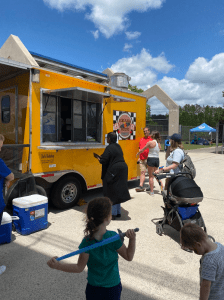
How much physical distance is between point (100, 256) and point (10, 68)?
418 cm

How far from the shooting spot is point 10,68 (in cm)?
465

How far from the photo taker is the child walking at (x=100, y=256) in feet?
5.20

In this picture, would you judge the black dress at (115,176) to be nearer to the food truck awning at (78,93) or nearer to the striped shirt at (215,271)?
the food truck awning at (78,93)

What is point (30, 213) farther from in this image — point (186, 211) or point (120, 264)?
point (186, 211)

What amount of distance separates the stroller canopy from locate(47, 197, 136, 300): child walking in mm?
2254

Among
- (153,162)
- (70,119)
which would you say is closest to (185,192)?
(153,162)

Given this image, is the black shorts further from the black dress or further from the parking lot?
the black dress

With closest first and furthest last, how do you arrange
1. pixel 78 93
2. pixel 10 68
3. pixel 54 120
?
1. pixel 10 68
2. pixel 78 93
3. pixel 54 120

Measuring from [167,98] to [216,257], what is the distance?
19.2 metres

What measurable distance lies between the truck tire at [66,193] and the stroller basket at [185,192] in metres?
2.33

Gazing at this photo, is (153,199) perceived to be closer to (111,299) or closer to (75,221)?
(75,221)

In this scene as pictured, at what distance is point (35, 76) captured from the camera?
15.1ft

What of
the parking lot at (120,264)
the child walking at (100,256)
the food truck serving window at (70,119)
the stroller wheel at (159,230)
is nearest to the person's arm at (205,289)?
the child walking at (100,256)

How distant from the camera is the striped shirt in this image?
159 centimetres
